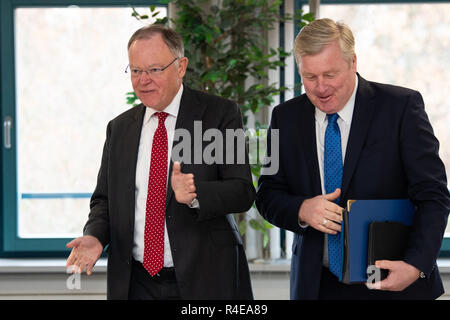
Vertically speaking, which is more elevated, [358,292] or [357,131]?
[357,131]

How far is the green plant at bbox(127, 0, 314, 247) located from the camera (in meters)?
3.29

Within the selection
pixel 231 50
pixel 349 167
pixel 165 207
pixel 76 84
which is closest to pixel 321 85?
pixel 349 167

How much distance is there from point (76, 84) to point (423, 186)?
2.91m

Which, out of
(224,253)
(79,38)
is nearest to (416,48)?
(79,38)

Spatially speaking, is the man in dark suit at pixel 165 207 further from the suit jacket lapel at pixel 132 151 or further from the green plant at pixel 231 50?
the green plant at pixel 231 50

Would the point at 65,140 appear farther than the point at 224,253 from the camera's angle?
Yes

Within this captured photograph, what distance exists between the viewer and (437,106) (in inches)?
152

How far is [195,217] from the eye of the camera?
1771 millimetres

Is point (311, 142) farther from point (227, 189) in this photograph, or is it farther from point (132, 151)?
point (132, 151)

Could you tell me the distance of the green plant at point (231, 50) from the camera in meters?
3.29

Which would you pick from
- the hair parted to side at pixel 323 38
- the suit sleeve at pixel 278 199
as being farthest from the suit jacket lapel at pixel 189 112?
the hair parted to side at pixel 323 38

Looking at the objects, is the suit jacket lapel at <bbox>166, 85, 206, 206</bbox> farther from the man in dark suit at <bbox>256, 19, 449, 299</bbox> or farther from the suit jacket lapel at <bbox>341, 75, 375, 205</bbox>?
the suit jacket lapel at <bbox>341, 75, 375, 205</bbox>
